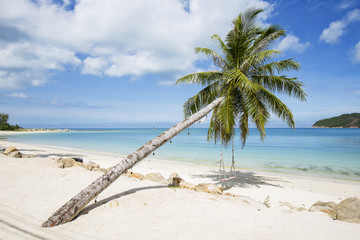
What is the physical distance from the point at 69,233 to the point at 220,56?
875 centimetres

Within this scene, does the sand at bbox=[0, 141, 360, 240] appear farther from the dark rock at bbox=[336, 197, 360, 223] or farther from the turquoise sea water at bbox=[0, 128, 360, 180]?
the turquoise sea water at bbox=[0, 128, 360, 180]

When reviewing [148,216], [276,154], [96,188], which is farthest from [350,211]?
[276,154]

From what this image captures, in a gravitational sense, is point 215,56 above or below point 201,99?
above

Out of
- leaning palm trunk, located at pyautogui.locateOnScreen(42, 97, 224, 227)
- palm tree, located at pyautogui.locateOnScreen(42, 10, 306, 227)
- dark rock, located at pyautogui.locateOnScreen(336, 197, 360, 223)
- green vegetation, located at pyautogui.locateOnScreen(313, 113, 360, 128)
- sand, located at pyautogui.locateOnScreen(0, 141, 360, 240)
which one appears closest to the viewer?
sand, located at pyautogui.locateOnScreen(0, 141, 360, 240)

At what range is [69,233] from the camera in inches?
142

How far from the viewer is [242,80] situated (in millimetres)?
7480

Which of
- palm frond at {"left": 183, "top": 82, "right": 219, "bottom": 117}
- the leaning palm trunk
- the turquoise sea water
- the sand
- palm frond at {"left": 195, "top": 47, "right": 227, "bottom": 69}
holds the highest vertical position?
palm frond at {"left": 195, "top": 47, "right": 227, "bottom": 69}

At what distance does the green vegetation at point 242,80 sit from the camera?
321 inches

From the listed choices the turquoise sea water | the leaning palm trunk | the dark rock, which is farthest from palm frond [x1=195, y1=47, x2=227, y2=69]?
the turquoise sea water

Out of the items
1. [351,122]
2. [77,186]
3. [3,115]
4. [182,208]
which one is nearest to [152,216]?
[182,208]

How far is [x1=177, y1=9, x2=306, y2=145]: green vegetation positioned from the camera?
26.8 feet

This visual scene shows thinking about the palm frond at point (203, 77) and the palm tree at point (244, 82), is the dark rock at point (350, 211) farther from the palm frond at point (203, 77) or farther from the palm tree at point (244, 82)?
the palm frond at point (203, 77)

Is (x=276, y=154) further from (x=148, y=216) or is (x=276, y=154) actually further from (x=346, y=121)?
(x=346, y=121)

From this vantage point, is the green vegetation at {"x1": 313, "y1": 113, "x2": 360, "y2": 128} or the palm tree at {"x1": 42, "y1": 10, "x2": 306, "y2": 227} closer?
the palm tree at {"x1": 42, "y1": 10, "x2": 306, "y2": 227}
